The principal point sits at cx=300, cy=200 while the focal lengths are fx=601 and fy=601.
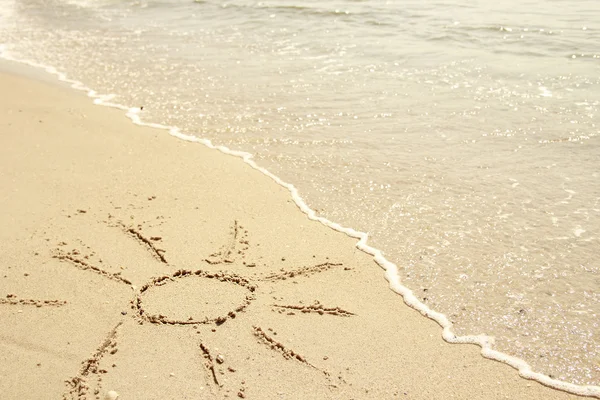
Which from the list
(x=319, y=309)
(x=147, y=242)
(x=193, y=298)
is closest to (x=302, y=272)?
(x=319, y=309)

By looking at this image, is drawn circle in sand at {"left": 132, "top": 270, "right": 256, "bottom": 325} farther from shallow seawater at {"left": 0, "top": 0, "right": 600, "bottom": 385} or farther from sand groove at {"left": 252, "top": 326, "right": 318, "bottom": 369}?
shallow seawater at {"left": 0, "top": 0, "right": 600, "bottom": 385}

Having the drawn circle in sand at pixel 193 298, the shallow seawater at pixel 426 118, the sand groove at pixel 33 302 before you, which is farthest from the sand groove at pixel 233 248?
the sand groove at pixel 33 302

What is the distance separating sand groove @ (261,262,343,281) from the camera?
3725 millimetres

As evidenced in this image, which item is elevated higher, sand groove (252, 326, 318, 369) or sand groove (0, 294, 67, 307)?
sand groove (0, 294, 67, 307)

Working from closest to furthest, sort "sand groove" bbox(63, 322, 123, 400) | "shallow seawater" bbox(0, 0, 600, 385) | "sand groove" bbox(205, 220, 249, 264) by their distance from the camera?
"sand groove" bbox(63, 322, 123, 400) < "shallow seawater" bbox(0, 0, 600, 385) < "sand groove" bbox(205, 220, 249, 264)

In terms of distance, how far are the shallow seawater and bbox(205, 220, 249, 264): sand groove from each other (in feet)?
2.19

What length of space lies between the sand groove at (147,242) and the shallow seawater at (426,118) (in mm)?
1239

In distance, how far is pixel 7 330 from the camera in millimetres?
3240

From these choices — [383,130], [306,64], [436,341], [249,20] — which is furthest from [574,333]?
[249,20]

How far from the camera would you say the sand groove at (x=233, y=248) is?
389 centimetres

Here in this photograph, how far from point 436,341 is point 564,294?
90 centimetres

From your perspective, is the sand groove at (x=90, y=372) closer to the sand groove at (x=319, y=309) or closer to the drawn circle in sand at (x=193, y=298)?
the drawn circle in sand at (x=193, y=298)

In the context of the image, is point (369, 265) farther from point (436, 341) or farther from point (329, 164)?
point (329, 164)

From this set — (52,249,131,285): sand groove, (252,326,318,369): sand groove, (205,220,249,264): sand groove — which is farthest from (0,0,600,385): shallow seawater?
(52,249,131,285): sand groove
